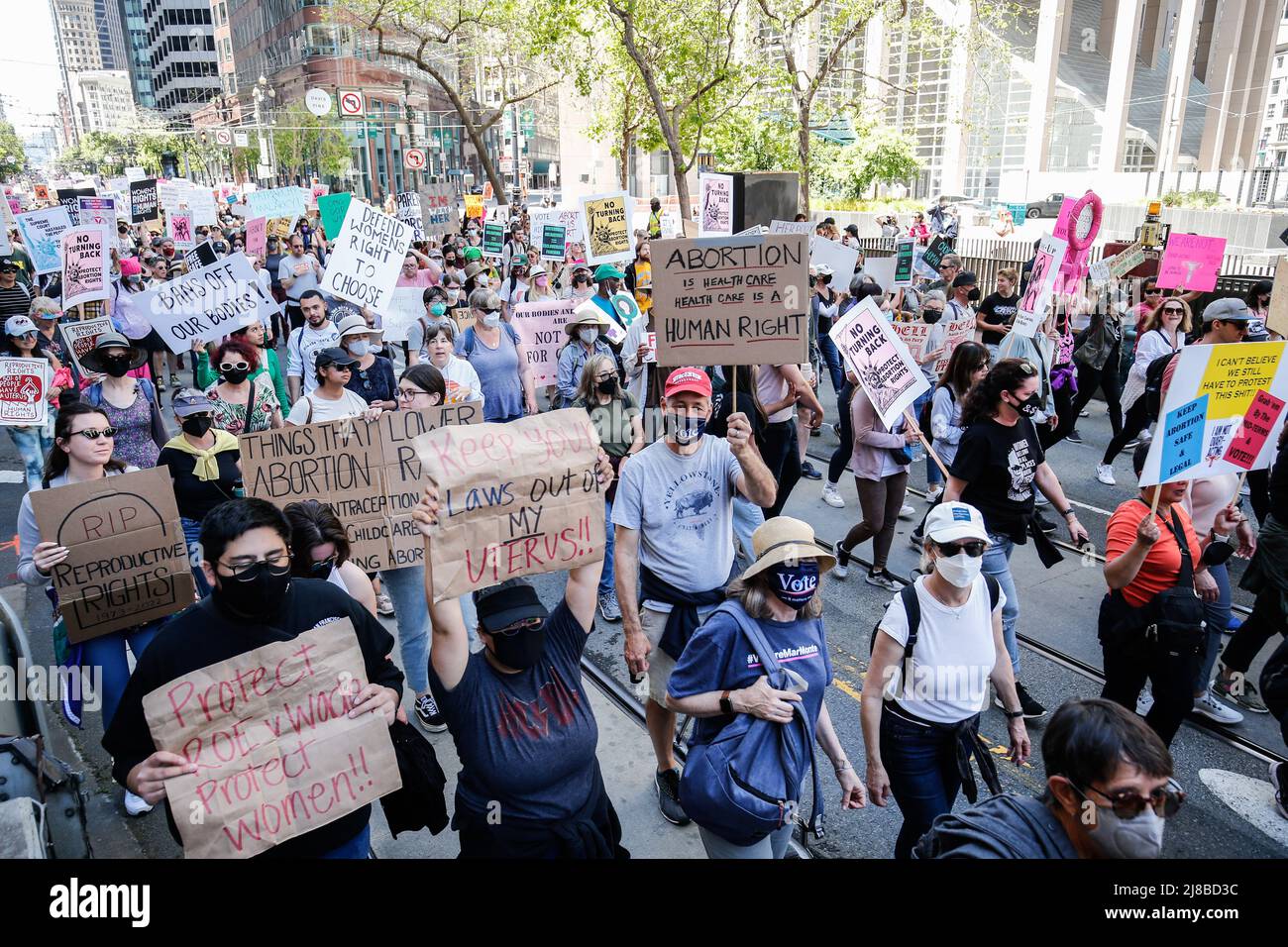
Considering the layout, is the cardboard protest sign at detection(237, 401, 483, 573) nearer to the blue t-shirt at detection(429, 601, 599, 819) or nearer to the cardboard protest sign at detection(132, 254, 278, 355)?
the blue t-shirt at detection(429, 601, 599, 819)

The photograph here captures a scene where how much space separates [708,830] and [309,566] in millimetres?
1918

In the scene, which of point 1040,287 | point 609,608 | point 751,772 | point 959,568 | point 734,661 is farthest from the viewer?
point 1040,287

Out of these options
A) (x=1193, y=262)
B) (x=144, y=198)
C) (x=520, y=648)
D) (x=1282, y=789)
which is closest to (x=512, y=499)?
(x=520, y=648)

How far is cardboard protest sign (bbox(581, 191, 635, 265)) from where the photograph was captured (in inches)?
438

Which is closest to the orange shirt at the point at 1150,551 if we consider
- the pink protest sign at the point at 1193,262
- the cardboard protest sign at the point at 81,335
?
the pink protest sign at the point at 1193,262

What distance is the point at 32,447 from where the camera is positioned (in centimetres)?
741

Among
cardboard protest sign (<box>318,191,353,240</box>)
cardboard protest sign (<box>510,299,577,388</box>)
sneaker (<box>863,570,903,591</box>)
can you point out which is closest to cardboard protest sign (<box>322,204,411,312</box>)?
cardboard protest sign (<box>318,191,353,240</box>)

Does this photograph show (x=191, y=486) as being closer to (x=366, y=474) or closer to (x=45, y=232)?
(x=366, y=474)

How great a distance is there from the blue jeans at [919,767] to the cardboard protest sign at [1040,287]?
5494 millimetres

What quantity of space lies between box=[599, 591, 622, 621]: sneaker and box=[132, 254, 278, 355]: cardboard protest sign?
369 cm

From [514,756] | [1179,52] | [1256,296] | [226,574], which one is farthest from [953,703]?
[1179,52]

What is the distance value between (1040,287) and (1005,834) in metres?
6.84

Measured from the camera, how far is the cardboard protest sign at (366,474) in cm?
445

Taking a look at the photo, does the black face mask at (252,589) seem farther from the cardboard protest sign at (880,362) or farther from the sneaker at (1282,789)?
the sneaker at (1282,789)
